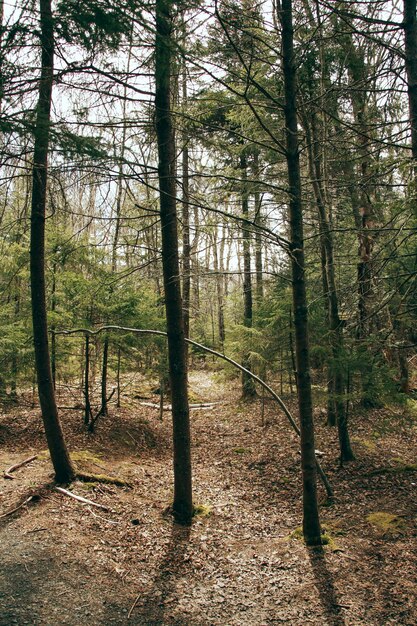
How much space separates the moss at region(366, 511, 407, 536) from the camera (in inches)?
237

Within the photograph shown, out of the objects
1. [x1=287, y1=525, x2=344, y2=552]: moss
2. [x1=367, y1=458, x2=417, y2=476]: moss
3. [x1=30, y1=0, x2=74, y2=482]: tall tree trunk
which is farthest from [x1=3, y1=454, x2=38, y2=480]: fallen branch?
[x1=367, y1=458, x2=417, y2=476]: moss

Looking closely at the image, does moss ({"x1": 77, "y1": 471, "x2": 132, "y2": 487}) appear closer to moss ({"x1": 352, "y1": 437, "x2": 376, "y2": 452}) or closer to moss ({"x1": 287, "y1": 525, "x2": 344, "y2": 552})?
moss ({"x1": 287, "y1": 525, "x2": 344, "y2": 552})

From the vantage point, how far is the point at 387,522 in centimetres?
629

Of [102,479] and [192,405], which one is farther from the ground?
[102,479]

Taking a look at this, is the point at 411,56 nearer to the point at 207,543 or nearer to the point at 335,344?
the point at 335,344

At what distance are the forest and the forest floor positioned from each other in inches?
1.3

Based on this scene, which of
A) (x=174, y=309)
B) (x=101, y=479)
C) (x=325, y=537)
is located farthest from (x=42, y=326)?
(x=325, y=537)

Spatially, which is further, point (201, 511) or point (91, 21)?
point (201, 511)

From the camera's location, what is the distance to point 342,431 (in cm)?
894

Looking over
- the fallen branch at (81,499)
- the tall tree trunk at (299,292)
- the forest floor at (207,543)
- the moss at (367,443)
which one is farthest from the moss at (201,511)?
the moss at (367,443)

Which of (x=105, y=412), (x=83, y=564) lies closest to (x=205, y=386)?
(x=105, y=412)

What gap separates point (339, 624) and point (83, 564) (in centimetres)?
287

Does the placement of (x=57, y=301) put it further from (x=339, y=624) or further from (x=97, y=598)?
(x=339, y=624)

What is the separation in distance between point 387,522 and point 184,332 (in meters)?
4.42
